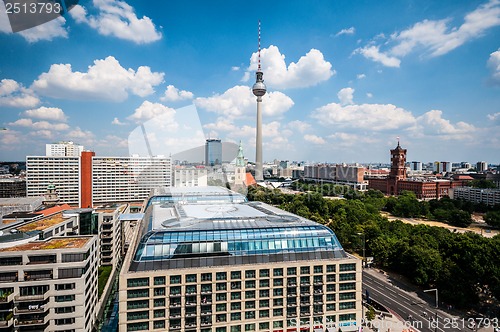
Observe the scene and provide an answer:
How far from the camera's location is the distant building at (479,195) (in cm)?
10592

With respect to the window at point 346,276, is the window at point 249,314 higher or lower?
lower

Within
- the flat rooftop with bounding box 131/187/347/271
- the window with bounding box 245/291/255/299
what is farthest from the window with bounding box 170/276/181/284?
the window with bounding box 245/291/255/299

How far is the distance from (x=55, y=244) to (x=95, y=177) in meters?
79.9

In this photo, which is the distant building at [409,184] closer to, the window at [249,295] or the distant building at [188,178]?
the distant building at [188,178]

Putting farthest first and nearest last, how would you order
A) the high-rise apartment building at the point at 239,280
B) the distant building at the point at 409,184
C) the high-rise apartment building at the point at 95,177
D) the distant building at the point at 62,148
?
the distant building at the point at 62,148 < the distant building at the point at 409,184 < the high-rise apartment building at the point at 95,177 < the high-rise apartment building at the point at 239,280

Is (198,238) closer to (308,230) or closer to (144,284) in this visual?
(144,284)

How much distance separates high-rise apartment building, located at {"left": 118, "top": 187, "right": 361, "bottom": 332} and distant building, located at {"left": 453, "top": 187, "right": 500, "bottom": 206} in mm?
107435

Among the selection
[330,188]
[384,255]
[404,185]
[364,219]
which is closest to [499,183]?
[404,185]

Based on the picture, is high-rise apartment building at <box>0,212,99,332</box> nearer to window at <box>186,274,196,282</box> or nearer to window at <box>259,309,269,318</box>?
window at <box>186,274,196,282</box>

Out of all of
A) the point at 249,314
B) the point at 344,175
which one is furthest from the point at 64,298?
the point at 344,175

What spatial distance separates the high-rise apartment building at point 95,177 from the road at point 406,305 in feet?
288

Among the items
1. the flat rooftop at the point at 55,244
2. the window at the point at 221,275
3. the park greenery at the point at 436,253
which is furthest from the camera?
the park greenery at the point at 436,253

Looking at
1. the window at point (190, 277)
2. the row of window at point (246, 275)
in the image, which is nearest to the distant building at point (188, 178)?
the row of window at point (246, 275)

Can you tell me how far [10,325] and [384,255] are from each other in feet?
161
